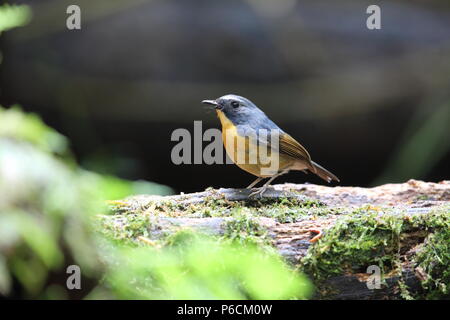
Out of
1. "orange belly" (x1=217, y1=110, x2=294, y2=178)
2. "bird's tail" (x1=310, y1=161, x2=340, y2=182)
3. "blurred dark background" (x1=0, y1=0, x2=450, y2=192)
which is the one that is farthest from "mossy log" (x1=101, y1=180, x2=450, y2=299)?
"blurred dark background" (x1=0, y1=0, x2=450, y2=192)

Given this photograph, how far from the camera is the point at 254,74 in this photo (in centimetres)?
564

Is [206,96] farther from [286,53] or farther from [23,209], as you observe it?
[23,209]

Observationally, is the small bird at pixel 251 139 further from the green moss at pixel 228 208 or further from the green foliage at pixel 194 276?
the green foliage at pixel 194 276

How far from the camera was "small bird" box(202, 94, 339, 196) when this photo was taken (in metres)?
3.26

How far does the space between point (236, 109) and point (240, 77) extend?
2.25 m

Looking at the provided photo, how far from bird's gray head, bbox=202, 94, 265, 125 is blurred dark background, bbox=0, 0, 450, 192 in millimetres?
1984

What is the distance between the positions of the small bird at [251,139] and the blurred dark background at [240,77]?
2006 millimetres

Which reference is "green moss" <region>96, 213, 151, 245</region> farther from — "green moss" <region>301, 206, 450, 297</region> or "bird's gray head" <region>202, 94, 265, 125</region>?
"bird's gray head" <region>202, 94, 265, 125</region>

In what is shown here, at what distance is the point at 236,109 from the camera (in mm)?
3387

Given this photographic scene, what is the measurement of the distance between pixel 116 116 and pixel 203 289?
433cm

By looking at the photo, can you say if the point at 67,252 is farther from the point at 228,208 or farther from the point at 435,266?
the point at 435,266

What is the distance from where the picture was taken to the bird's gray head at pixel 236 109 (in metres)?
3.36

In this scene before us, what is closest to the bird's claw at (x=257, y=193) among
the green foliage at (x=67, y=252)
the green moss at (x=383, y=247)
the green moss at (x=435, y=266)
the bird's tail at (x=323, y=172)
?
the bird's tail at (x=323, y=172)

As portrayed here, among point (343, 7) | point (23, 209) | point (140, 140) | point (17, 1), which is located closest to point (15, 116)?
point (23, 209)
